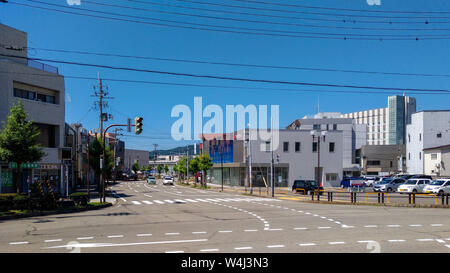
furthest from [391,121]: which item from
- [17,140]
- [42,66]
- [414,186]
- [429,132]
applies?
[17,140]

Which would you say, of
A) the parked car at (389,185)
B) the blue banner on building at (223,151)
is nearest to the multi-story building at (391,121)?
the blue banner on building at (223,151)

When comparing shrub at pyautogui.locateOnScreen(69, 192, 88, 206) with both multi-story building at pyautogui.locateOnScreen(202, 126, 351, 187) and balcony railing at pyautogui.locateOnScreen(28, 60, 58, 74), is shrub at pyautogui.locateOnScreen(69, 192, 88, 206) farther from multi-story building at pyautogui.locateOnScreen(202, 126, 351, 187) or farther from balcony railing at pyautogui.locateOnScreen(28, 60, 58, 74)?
multi-story building at pyautogui.locateOnScreen(202, 126, 351, 187)

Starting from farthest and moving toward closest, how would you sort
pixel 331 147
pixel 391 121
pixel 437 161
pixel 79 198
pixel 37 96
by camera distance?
1. pixel 391 121
2. pixel 331 147
3. pixel 437 161
4. pixel 37 96
5. pixel 79 198

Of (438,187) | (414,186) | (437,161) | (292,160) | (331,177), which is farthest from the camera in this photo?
(331,177)

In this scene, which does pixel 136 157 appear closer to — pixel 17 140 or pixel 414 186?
pixel 414 186

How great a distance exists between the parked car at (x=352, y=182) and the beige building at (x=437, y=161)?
13.7 metres

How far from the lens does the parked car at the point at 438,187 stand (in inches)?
1473

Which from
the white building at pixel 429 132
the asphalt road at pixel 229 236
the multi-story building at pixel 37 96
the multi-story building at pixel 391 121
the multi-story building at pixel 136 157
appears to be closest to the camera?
the asphalt road at pixel 229 236

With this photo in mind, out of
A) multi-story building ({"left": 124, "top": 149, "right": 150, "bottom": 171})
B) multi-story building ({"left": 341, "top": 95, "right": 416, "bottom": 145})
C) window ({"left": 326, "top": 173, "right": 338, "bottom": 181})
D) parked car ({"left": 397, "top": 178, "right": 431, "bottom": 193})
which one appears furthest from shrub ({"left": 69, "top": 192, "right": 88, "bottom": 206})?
multi-story building ({"left": 124, "top": 149, "right": 150, "bottom": 171})

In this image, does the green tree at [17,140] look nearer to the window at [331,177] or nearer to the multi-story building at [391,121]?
the window at [331,177]

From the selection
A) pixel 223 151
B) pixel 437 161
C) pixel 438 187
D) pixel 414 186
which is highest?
pixel 223 151

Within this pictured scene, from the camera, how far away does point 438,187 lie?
3762 cm

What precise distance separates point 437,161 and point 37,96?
6001cm

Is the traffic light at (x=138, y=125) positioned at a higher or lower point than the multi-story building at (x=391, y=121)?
lower
